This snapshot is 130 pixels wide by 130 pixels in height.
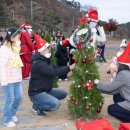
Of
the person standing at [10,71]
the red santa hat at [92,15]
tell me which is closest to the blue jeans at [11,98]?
the person standing at [10,71]

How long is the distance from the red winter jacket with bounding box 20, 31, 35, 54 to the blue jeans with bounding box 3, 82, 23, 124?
4.76 m

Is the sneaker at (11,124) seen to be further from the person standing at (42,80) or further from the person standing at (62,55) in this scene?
the person standing at (62,55)

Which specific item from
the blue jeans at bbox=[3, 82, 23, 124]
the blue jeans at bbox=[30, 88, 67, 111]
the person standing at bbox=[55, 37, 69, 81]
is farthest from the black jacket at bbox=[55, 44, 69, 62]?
the blue jeans at bbox=[3, 82, 23, 124]

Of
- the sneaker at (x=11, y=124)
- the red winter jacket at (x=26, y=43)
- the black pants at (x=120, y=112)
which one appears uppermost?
the red winter jacket at (x=26, y=43)

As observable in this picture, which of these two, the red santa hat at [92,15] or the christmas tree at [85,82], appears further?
the red santa hat at [92,15]

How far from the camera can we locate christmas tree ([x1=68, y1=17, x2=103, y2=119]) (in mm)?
6469

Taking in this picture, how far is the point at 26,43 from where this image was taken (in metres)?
11.2

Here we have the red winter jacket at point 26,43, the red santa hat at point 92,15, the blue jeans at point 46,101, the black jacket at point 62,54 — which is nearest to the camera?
the blue jeans at point 46,101

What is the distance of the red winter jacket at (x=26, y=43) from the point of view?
1112cm

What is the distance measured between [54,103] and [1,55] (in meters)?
1.26

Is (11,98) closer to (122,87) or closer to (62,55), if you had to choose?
(122,87)

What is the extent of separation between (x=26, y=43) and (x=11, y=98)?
5122 millimetres

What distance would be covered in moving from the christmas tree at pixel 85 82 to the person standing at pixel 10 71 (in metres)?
0.96

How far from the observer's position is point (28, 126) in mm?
6375
